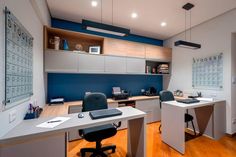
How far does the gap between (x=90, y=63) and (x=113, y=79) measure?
3.10 feet

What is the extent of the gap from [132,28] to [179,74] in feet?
6.86

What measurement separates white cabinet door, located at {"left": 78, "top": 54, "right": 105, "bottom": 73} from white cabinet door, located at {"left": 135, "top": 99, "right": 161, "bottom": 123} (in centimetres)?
A: 143

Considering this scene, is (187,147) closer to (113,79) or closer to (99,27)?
(113,79)

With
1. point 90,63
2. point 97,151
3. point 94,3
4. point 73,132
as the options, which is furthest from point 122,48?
point 97,151

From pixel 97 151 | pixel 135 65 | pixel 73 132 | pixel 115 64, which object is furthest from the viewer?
pixel 135 65

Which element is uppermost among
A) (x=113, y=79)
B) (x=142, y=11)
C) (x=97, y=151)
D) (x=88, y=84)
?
(x=142, y=11)

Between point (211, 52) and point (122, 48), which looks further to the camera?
point (122, 48)

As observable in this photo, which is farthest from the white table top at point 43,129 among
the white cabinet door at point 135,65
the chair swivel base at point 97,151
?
the white cabinet door at point 135,65

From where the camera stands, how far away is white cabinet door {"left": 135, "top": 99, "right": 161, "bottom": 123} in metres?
3.47

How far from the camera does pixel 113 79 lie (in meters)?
3.67

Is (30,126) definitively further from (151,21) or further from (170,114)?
(151,21)

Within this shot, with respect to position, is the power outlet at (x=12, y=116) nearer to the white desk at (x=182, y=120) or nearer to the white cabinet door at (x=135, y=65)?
the white desk at (x=182, y=120)

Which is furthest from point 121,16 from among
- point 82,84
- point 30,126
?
point 30,126

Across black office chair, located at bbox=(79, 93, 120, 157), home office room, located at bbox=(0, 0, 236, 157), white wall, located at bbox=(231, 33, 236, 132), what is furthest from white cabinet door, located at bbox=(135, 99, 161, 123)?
white wall, located at bbox=(231, 33, 236, 132)
